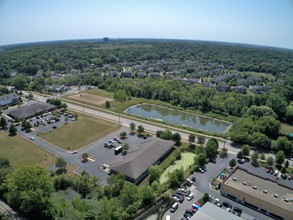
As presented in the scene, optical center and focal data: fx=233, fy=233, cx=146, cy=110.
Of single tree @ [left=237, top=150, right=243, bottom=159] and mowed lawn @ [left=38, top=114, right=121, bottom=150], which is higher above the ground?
single tree @ [left=237, top=150, right=243, bottom=159]

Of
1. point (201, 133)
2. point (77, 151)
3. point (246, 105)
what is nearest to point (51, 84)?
point (77, 151)

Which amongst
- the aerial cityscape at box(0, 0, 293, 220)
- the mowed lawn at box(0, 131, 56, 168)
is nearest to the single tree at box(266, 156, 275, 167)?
the aerial cityscape at box(0, 0, 293, 220)

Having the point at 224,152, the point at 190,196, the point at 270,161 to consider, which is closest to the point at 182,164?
the point at 224,152

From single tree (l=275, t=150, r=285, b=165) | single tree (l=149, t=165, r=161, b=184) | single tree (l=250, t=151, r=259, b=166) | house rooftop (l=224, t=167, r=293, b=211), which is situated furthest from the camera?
single tree (l=250, t=151, r=259, b=166)

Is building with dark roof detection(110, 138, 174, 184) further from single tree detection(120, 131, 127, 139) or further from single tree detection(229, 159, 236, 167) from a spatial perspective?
single tree detection(229, 159, 236, 167)

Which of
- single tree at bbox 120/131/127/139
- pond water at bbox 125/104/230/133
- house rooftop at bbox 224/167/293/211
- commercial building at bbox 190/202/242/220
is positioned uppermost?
commercial building at bbox 190/202/242/220

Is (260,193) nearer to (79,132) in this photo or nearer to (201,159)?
(201,159)

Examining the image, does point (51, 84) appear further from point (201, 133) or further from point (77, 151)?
point (201, 133)
